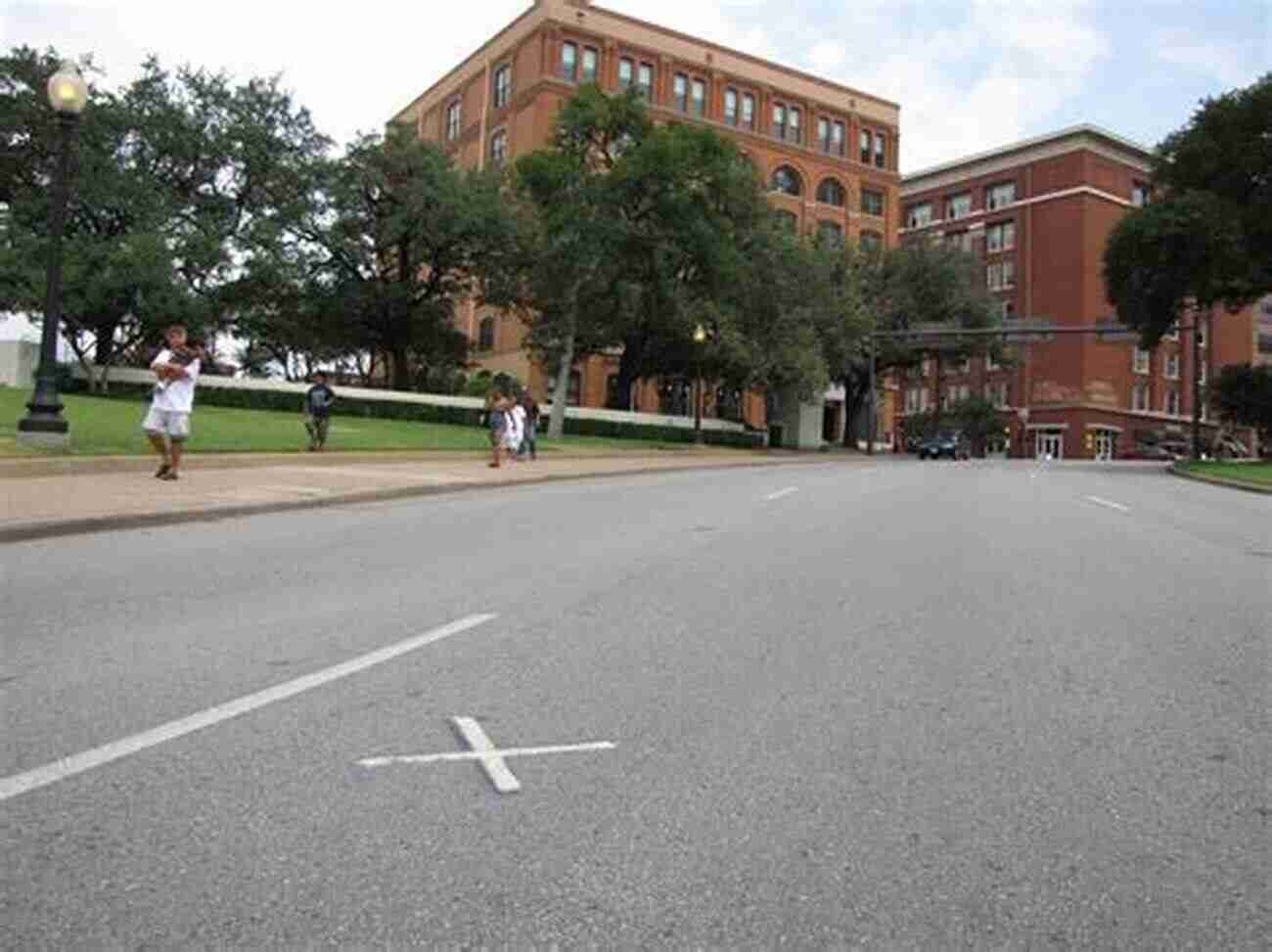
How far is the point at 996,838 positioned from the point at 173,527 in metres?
11.2

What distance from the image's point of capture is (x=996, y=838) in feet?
14.4

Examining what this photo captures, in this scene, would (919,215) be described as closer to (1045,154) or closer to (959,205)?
(959,205)

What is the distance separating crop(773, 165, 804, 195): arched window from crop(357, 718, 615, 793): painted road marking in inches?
3131

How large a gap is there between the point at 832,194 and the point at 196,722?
8413 cm

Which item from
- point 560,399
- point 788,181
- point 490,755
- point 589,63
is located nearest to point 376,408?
point 560,399

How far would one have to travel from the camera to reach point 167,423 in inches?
675

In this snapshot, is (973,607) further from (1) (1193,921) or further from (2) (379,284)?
(2) (379,284)

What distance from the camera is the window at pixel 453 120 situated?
83625mm

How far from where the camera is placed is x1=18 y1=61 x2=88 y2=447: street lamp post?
18047 millimetres

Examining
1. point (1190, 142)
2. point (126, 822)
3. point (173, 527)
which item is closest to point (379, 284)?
point (1190, 142)

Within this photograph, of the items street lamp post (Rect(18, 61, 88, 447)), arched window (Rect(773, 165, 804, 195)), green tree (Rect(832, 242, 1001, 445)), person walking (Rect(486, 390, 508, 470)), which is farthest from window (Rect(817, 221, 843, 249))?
street lamp post (Rect(18, 61, 88, 447))

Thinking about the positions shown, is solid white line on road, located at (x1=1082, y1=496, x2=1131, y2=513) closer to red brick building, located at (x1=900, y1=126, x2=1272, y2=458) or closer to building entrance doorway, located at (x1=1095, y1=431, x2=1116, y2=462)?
red brick building, located at (x1=900, y1=126, x2=1272, y2=458)

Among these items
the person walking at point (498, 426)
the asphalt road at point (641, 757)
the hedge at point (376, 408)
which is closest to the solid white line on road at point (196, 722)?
the asphalt road at point (641, 757)

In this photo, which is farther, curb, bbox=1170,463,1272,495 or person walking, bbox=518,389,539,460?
person walking, bbox=518,389,539,460
